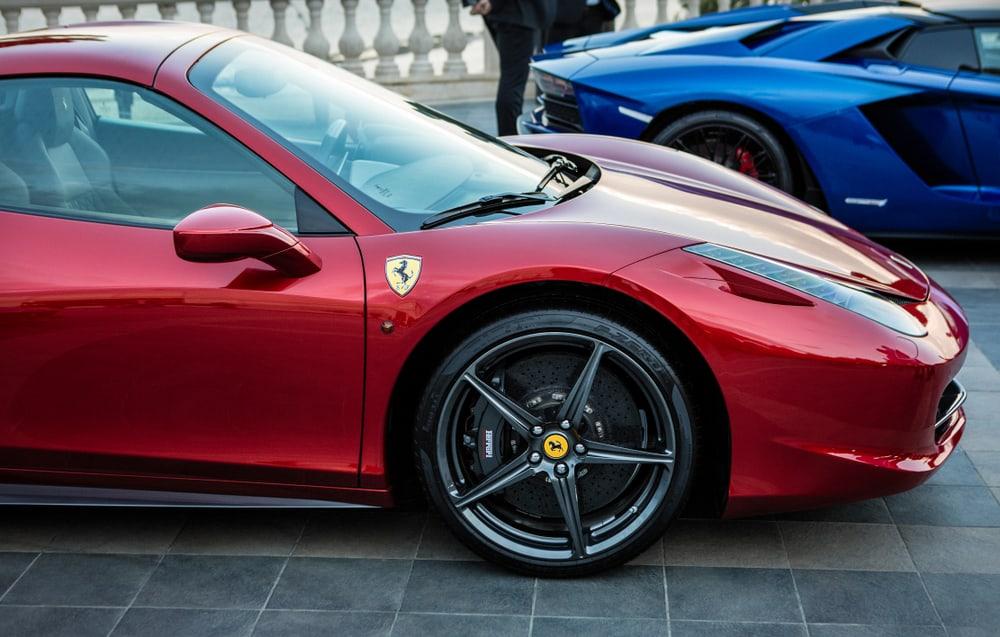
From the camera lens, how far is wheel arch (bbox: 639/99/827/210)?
6.16 m

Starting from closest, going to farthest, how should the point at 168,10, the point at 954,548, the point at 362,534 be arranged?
the point at 954,548 < the point at 362,534 < the point at 168,10

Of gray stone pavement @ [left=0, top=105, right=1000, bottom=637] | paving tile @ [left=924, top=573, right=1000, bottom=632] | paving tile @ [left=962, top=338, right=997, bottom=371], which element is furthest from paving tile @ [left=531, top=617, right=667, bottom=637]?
paving tile @ [left=962, top=338, right=997, bottom=371]

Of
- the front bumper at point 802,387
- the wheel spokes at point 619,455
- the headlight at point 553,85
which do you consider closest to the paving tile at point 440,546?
the wheel spokes at point 619,455

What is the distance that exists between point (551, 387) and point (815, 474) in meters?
0.70

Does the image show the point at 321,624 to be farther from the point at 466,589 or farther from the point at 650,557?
the point at 650,557

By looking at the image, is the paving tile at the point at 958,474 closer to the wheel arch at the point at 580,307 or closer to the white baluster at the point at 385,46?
the wheel arch at the point at 580,307

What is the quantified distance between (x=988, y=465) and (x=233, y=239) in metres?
2.48

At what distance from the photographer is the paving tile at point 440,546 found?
3.54m

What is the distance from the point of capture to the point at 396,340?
3205 mm

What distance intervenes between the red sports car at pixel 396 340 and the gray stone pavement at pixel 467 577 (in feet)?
0.56

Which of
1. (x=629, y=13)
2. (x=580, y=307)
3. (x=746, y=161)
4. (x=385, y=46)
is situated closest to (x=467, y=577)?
(x=580, y=307)

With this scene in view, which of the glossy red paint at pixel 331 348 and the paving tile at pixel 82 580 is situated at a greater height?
the glossy red paint at pixel 331 348

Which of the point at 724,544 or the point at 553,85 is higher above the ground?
the point at 553,85

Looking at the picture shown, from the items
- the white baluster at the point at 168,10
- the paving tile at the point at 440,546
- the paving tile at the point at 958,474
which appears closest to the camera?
the paving tile at the point at 440,546
